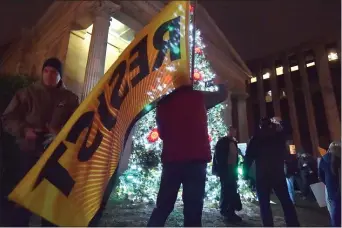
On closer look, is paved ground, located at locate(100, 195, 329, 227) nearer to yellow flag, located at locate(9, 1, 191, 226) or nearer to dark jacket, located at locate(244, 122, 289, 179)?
dark jacket, located at locate(244, 122, 289, 179)

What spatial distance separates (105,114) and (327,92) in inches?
1030

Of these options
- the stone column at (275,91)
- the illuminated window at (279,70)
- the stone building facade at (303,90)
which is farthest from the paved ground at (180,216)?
the illuminated window at (279,70)

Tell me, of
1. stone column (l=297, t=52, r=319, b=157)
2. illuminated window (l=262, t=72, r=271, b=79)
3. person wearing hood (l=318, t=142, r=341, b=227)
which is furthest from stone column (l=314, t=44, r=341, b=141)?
person wearing hood (l=318, t=142, r=341, b=227)

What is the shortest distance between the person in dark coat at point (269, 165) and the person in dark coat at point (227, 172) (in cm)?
100

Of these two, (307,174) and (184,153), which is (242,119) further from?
(184,153)

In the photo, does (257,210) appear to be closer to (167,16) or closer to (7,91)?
(167,16)

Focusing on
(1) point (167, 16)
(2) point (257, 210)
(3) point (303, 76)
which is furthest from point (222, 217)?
(3) point (303, 76)

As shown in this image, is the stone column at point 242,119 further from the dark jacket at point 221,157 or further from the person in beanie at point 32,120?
the person in beanie at point 32,120

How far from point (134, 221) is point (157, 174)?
7.21ft

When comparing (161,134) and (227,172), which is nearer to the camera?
(161,134)

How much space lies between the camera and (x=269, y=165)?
3.05 m

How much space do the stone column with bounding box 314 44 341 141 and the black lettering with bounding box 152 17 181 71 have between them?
24.6m

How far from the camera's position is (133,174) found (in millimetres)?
5816

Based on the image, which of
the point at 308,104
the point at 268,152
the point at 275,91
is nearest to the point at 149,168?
the point at 268,152
